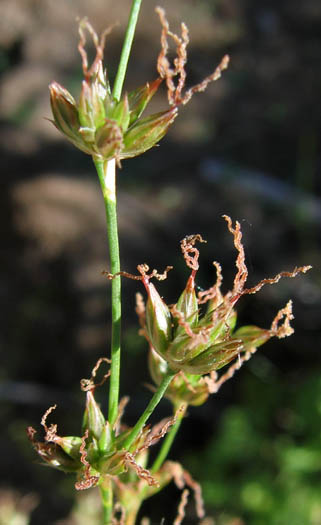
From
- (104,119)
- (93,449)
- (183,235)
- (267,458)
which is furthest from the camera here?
(183,235)

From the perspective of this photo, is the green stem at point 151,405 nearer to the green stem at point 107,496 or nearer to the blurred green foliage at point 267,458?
the green stem at point 107,496

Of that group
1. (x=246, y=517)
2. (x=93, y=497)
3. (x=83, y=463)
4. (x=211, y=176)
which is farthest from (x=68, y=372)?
(x=83, y=463)

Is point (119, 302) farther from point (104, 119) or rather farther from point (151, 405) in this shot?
point (104, 119)

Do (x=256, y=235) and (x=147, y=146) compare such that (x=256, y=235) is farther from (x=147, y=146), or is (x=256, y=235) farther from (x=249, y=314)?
(x=147, y=146)

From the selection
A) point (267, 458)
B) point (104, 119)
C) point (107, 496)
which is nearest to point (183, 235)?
point (267, 458)

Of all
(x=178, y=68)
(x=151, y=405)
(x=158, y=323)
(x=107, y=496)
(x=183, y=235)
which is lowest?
(x=107, y=496)
